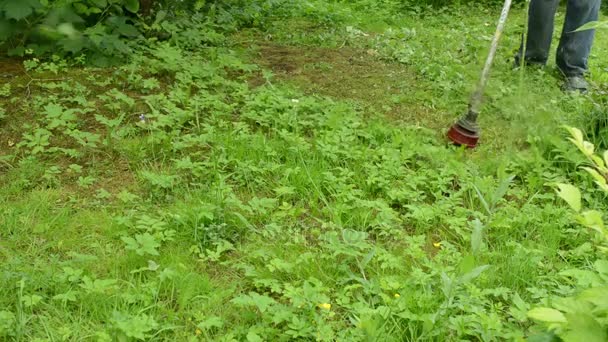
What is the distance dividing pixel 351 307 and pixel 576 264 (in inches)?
40.1

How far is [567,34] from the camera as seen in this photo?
14.2 feet

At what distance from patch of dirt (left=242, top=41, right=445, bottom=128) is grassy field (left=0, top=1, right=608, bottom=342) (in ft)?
0.08

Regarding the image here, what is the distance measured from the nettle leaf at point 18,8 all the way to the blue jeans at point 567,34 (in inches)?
139

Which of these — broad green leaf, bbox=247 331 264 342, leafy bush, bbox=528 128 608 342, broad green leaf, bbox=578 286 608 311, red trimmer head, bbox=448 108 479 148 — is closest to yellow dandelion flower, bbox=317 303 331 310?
broad green leaf, bbox=247 331 264 342

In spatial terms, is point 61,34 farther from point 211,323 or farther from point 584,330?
point 584,330

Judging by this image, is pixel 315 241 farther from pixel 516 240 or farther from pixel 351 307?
pixel 516 240

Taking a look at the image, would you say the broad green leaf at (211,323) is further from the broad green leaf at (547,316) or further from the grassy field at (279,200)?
the broad green leaf at (547,316)

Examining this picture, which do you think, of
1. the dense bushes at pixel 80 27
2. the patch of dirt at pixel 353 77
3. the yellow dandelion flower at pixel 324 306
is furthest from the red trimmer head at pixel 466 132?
the dense bushes at pixel 80 27

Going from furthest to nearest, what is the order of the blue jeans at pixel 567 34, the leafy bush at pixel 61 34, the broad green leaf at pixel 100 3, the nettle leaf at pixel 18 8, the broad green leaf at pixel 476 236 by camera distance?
the blue jeans at pixel 567 34
the broad green leaf at pixel 100 3
the leafy bush at pixel 61 34
the nettle leaf at pixel 18 8
the broad green leaf at pixel 476 236

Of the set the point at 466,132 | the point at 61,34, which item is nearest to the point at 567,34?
the point at 466,132

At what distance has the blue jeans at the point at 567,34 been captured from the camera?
4.30m

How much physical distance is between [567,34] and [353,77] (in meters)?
1.62

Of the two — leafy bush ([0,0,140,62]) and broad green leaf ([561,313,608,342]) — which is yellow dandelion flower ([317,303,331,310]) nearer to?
broad green leaf ([561,313,608,342])

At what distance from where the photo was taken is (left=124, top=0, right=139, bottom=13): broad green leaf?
425cm
